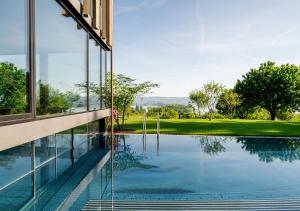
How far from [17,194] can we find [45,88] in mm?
2149

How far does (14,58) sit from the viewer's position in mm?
4723

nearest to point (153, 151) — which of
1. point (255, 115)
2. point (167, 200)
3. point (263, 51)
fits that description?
Answer: point (167, 200)

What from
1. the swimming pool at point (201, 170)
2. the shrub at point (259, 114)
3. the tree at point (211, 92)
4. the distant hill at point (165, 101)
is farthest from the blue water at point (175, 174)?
the shrub at point (259, 114)

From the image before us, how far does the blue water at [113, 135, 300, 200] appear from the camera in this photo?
7098 millimetres

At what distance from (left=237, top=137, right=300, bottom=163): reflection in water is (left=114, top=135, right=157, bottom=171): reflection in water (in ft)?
14.0

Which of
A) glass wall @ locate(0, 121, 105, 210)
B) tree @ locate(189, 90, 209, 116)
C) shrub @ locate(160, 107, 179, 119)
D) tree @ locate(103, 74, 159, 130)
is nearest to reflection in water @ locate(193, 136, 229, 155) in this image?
glass wall @ locate(0, 121, 105, 210)

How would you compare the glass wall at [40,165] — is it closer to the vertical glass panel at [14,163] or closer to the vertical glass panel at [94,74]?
the vertical glass panel at [14,163]

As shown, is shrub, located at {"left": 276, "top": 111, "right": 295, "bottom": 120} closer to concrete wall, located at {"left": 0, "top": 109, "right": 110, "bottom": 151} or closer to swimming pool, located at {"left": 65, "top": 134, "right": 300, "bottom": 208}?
swimming pool, located at {"left": 65, "top": 134, "right": 300, "bottom": 208}

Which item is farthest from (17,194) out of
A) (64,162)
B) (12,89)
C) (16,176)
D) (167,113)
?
(167,113)

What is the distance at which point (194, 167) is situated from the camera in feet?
32.5

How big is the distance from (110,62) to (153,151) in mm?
4804

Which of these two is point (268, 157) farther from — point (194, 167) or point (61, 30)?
point (61, 30)

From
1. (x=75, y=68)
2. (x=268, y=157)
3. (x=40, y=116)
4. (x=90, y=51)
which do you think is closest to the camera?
(x=40, y=116)

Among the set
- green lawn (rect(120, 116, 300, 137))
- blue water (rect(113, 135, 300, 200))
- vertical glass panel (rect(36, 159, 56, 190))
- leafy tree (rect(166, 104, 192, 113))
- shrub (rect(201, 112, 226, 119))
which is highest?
leafy tree (rect(166, 104, 192, 113))
